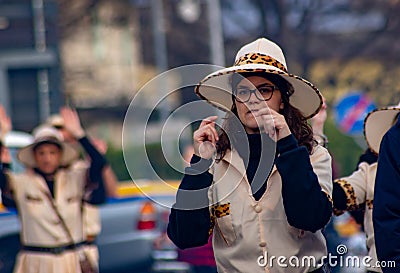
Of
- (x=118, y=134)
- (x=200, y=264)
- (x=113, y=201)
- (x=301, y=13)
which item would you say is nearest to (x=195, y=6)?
(x=301, y=13)

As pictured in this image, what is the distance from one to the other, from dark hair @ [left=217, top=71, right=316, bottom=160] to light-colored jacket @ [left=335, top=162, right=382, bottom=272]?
775 mm

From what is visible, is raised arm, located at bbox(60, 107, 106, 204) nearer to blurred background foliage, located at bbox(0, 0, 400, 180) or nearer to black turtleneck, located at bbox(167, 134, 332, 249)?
black turtleneck, located at bbox(167, 134, 332, 249)

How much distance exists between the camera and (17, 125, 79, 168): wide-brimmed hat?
27.9ft

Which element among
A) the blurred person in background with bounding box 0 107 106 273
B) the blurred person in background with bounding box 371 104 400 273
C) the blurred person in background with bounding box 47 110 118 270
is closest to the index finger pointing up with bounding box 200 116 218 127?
the blurred person in background with bounding box 371 104 400 273

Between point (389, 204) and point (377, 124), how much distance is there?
1615mm

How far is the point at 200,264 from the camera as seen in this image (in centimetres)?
984

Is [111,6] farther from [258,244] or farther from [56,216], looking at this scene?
[258,244]

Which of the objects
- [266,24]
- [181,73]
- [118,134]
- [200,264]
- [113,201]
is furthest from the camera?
[118,134]

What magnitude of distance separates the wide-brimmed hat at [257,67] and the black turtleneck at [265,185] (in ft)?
0.94

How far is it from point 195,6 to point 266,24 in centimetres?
494

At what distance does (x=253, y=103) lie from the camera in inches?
185

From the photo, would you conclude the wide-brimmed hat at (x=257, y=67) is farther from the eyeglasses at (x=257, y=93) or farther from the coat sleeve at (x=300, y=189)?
the coat sleeve at (x=300, y=189)

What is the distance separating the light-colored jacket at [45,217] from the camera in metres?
8.27

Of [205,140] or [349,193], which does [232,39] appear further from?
[205,140]
